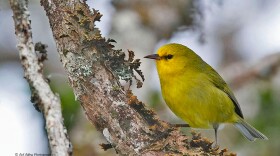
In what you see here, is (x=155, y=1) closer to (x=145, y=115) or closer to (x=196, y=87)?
(x=196, y=87)

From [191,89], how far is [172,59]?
421 millimetres

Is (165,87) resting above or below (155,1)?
below

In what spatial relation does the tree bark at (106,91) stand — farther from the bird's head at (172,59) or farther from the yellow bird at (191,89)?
the bird's head at (172,59)

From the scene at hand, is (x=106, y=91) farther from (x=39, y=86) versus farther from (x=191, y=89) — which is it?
(x=191, y=89)

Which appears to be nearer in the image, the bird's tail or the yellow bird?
the yellow bird

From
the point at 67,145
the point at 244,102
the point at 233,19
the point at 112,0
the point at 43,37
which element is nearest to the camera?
the point at 67,145

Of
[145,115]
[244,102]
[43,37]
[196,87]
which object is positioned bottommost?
[145,115]

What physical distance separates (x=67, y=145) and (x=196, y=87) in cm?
318

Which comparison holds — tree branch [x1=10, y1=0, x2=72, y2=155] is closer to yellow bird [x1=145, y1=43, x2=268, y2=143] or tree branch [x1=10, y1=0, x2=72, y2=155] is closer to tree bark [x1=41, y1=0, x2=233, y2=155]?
tree bark [x1=41, y1=0, x2=233, y2=155]

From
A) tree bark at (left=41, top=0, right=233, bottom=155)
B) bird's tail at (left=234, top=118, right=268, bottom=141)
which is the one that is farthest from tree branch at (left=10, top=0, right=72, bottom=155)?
bird's tail at (left=234, top=118, right=268, bottom=141)

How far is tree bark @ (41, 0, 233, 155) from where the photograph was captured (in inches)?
131

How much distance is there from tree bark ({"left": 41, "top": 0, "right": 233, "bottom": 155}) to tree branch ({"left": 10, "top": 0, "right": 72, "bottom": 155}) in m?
0.83

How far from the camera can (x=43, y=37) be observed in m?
8.69

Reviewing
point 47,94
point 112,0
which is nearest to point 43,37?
point 112,0
